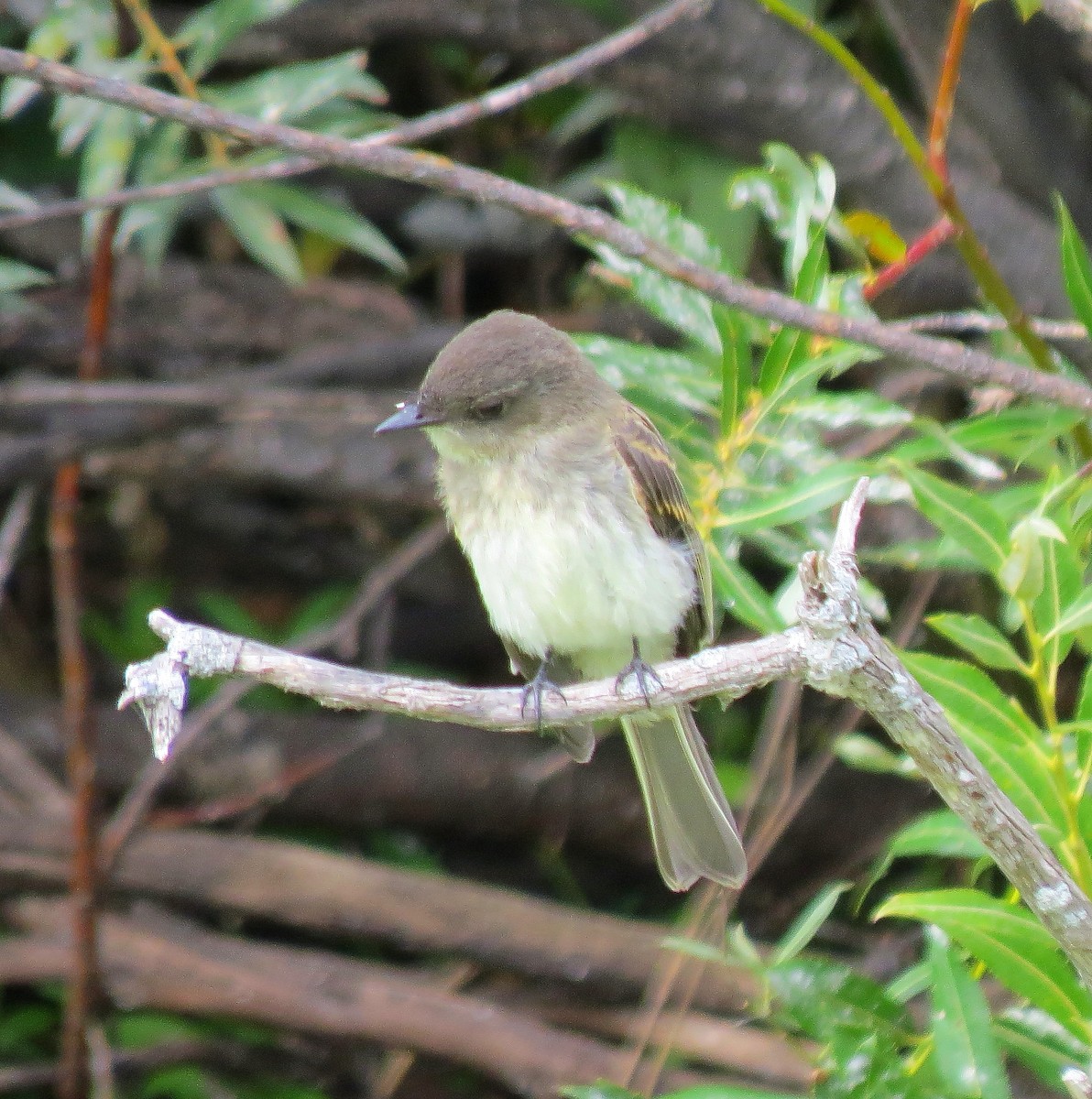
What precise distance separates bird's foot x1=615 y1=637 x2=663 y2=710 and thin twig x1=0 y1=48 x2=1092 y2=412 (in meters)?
0.60

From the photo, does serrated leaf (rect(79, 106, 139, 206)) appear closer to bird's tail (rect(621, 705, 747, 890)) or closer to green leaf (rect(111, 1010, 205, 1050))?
bird's tail (rect(621, 705, 747, 890))

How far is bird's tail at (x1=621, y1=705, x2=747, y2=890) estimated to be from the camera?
10.00 feet

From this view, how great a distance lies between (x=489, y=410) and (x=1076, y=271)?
107 cm

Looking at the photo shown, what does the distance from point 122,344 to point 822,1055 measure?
2802 mm

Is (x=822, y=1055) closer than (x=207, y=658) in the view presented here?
No

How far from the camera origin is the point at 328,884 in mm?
4055

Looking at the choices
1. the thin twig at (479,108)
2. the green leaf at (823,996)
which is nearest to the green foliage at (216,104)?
the thin twig at (479,108)

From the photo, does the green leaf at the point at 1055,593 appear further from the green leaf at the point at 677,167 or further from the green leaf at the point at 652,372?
the green leaf at the point at 677,167

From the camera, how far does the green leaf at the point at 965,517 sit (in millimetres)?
2340

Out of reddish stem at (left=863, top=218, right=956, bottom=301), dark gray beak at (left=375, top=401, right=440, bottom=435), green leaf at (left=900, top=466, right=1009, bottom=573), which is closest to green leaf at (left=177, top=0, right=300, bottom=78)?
dark gray beak at (left=375, top=401, right=440, bottom=435)

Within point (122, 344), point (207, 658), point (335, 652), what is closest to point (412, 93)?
point (122, 344)

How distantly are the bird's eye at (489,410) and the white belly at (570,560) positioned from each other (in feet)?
0.32

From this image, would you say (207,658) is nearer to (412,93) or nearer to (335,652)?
(335,652)

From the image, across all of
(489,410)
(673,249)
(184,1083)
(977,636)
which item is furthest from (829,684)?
(184,1083)
